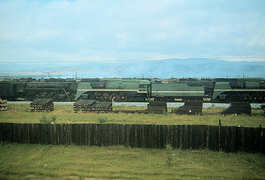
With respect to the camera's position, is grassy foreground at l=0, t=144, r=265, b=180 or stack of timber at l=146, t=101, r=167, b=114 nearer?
grassy foreground at l=0, t=144, r=265, b=180

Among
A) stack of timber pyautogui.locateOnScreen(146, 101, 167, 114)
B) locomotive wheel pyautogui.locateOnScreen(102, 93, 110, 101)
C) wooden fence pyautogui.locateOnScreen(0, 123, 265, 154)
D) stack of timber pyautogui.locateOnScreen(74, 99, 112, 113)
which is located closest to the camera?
wooden fence pyautogui.locateOnScreen(0, 123, 265, 154)

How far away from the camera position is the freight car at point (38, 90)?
35.3 meters

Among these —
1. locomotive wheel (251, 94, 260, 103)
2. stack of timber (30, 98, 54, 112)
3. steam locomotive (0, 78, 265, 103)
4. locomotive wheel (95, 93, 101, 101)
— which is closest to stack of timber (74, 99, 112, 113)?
stack of timber (30, 98, 54, 112)

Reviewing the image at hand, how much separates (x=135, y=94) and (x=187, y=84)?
749cm

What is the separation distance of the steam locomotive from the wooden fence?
19.2 m

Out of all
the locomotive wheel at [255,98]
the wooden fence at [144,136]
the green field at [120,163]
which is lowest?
the green field at [120,163]

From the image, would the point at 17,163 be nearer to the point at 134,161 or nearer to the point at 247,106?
the point at 134,161

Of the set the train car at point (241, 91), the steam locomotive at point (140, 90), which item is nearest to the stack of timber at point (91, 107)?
the steam locomotive at point (140, 90)

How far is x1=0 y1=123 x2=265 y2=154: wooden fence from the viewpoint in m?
11.7

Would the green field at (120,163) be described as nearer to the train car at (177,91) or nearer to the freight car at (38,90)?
the train car at (177,91)

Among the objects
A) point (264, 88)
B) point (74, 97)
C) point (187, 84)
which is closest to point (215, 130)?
point (187, 84)

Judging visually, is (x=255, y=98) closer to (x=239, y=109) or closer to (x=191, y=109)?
(x=239, y=109)

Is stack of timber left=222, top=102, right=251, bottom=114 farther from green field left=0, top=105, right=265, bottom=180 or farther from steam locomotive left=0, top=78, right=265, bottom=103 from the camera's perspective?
green field left=0, top=105, right=265, bottom=180

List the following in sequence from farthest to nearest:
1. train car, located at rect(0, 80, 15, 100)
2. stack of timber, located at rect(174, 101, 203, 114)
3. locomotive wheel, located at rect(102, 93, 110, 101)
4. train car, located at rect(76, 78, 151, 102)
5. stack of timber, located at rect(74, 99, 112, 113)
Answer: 1. train car, located at rect(0, 80, 15, 100)
2. locomotive wheel, located at rect(102, 93, 110, 101)
3. train car, located at rect(76, 78, 151, 102)
4. stack of timber, located at rect(74, 99, 112, 113)
5. stack of timber, located at rect(174, 101, 203, 114)
